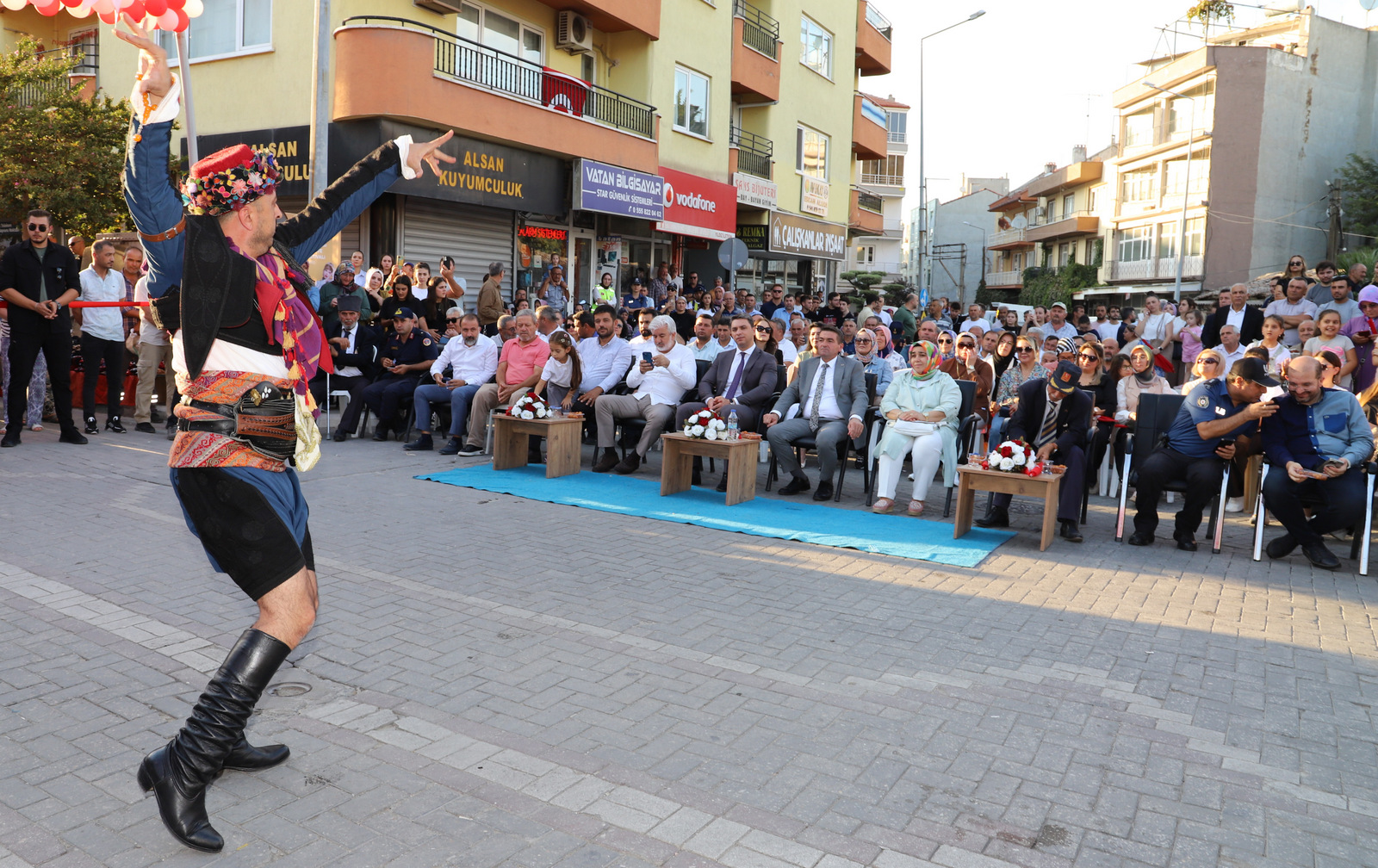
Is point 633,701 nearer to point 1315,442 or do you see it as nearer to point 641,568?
point 641,568

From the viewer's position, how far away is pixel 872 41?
35.1 meters

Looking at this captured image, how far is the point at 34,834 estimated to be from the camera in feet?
9.87

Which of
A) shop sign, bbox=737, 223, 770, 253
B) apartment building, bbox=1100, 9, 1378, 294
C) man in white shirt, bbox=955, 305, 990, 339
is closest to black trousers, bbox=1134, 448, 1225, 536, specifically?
man in white shirt, bbox=955, 305, 990, 339

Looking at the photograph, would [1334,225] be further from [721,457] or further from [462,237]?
[721,457]

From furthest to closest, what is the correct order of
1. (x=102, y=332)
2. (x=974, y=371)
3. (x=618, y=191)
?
(x=618, y=191) → (x=102, y=332) → (x=974, y=371)

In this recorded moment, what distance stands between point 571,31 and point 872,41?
1796 centimetres

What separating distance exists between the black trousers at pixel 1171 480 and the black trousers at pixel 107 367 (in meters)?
11.0

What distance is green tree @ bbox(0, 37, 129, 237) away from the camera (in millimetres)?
19328

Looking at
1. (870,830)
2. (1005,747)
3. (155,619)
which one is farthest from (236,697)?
(1005,747)

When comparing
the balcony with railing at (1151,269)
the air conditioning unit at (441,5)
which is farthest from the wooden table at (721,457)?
the balcony with railing at (1151,269)

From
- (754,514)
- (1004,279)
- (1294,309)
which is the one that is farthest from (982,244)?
(754,514)

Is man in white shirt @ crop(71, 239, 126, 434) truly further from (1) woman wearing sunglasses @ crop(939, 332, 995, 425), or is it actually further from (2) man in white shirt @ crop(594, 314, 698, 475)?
(1) woman wearing sunglasses @ crop(939, 332, 995, 425)

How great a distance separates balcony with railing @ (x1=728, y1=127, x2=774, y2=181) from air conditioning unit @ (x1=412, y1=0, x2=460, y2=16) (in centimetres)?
1047

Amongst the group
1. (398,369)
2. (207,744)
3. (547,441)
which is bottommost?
(207,744)
